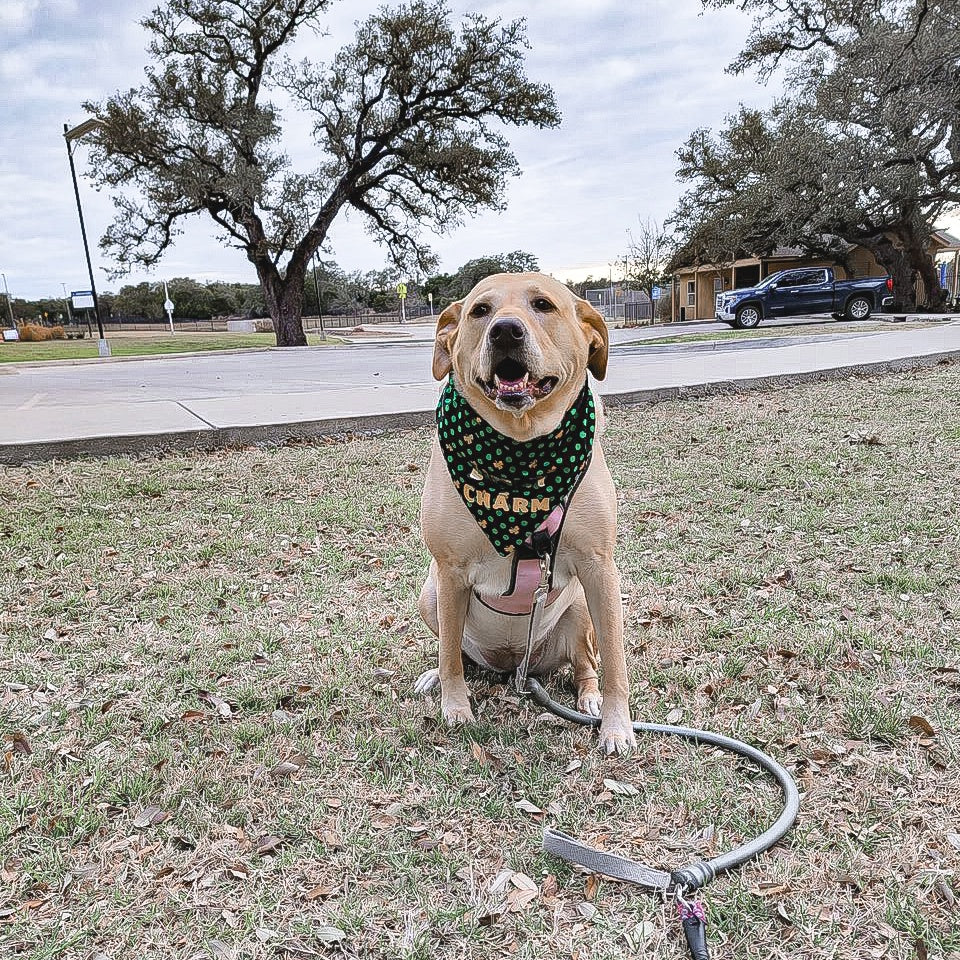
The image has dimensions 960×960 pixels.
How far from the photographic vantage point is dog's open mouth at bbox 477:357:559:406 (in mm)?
1911

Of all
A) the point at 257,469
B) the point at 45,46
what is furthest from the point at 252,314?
the point at 257,469

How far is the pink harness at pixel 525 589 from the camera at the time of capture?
6.87 feet

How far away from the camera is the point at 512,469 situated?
81.2 inches

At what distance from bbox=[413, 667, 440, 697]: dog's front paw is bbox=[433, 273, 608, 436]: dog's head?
1.06m

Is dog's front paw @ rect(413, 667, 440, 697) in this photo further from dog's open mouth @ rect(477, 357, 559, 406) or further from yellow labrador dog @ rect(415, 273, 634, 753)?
dog's open mouth @ rect(477, 357, 559, 406)

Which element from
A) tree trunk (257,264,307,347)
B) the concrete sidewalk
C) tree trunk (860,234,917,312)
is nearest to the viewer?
the concrete sidewalk

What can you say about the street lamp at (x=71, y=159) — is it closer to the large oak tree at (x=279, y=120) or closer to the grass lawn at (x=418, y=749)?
the large oak tree at (x=279, y=120)

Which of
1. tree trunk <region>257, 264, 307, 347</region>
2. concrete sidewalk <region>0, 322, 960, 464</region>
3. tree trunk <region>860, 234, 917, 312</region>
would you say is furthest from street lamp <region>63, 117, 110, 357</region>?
tree trunk <region>860, 234, 917, 312</region>

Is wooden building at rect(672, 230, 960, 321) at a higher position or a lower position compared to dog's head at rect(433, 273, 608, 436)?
higher

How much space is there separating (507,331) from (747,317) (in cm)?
2496

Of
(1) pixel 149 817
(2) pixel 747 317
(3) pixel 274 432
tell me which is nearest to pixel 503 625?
(1) pixel 149 817

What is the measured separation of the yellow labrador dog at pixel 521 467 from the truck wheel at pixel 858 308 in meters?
26.3

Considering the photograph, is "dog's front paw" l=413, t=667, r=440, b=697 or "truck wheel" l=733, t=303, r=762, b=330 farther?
"truck wheel" l=733, t=303, r=762, b=330

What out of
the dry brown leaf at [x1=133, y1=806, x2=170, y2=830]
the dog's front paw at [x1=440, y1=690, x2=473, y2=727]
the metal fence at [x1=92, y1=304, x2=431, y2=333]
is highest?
the metal fence at [x1=92, y1=304, x2=431, y2=333]
